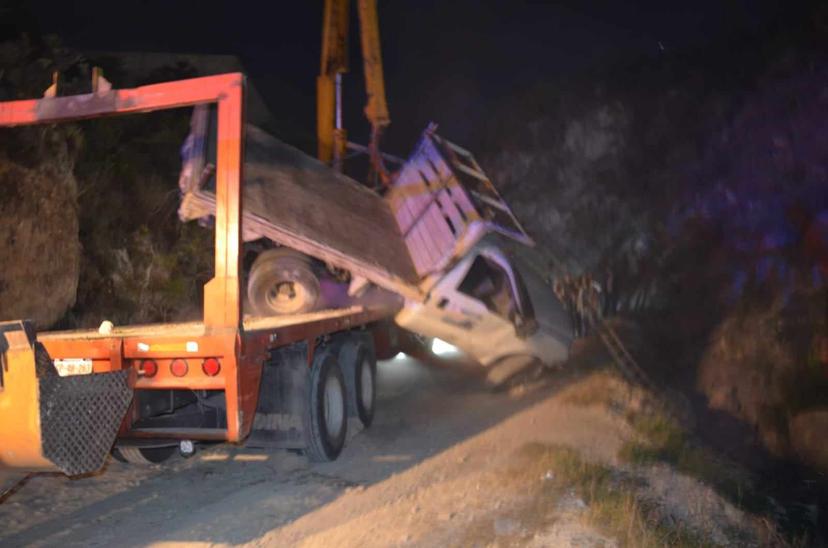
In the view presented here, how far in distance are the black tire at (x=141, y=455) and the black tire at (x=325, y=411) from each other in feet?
3.98

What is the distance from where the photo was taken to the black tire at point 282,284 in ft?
25.6

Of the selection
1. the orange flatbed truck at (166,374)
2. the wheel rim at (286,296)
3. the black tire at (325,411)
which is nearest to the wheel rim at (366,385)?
the black tire at (325,411)

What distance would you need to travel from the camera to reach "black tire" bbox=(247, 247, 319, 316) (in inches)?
307

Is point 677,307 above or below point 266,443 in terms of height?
above

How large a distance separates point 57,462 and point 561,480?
3.63 metres

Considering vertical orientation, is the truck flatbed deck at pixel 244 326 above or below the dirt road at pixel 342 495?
above

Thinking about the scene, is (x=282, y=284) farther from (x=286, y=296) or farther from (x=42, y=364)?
(x=42, y=364)

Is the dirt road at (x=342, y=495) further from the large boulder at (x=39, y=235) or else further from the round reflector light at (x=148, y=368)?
the large boulder at (x=39, y=235)

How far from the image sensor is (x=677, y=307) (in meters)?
13.2

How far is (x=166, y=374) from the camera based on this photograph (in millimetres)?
4449

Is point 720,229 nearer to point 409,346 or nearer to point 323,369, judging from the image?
point 409,346

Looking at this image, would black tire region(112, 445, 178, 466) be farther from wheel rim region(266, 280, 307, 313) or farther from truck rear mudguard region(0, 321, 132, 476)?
wheel rim region(266, 280, 307, 313)

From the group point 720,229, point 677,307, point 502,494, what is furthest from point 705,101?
point 502,494

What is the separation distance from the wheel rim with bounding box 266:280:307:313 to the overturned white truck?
1 cm
